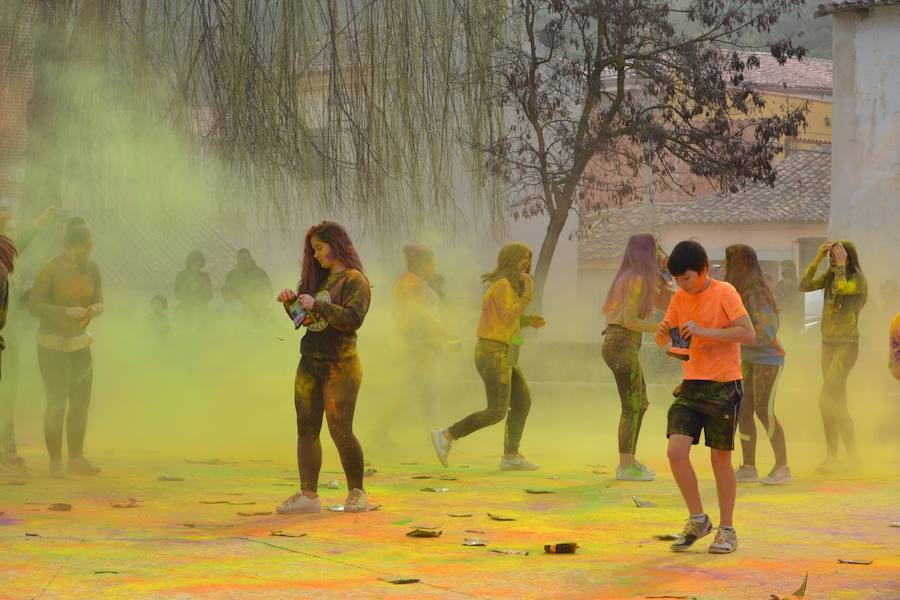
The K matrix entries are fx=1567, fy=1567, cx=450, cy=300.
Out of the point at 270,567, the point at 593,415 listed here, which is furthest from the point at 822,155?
the point at 270,567

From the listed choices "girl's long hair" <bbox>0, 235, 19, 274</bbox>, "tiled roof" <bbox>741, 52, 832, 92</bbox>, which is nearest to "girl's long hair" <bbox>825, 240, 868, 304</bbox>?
→ "girl's long hair" <bbox>0, 235, 19, 274</bbox>

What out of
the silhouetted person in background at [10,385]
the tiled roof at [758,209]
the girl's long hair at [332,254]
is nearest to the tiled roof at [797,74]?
the tiled roof at [758,209]

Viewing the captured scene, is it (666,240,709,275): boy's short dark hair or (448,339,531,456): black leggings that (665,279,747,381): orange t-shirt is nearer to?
(666,240,709,275): boy's short dark hair

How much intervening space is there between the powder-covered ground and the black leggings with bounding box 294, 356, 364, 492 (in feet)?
0.92

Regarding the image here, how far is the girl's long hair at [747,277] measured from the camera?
30.9ft

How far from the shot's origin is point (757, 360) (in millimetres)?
9625

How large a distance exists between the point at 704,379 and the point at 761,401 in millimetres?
2943

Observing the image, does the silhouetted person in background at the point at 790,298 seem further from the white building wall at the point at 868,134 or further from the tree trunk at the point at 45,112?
the tree trunk at the point at 45,112

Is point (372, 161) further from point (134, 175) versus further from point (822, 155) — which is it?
point (822, 155)

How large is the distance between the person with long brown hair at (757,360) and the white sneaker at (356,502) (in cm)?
279

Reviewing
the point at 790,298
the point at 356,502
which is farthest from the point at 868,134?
the point at 356,502

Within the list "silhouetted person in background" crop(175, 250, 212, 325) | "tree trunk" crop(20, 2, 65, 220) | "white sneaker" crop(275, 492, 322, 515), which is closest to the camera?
"tree trunk" crop(20, 2, 65, 220)

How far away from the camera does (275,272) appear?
13.1 m

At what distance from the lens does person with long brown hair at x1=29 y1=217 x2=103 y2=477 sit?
948 cm
